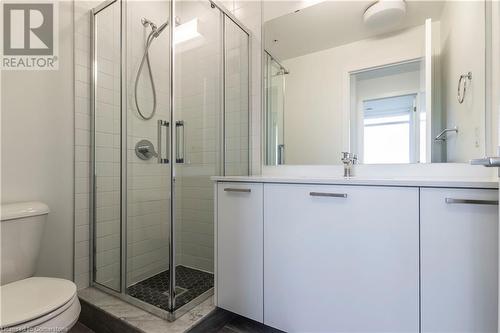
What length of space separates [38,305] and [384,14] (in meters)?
2.17

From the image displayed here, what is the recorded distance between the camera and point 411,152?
4.51 ft

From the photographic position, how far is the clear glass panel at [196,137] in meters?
1.53

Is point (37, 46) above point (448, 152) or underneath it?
above

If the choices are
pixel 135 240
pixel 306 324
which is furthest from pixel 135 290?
pixel 306 324

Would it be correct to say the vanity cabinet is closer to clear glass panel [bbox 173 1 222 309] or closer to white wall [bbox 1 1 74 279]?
clear glass panel [bbox 173 1 222 309]

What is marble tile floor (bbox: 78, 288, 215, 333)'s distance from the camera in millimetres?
1230

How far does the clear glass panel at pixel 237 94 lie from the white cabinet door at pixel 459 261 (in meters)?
1.18

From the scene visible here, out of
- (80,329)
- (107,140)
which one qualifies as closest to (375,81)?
(107,140)

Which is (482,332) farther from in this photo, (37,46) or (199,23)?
(37,46)

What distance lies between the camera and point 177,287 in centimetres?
147

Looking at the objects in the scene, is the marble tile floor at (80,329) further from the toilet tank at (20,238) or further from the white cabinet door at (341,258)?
the white cabinet door at (341,258)

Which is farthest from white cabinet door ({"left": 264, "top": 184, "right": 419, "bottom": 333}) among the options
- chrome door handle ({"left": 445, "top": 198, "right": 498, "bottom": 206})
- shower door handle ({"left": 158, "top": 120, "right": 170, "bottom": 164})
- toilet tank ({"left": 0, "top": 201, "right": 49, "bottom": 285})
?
toilet tank ({"left": 0, "top": 201, "right": 49, "bottom": 285})

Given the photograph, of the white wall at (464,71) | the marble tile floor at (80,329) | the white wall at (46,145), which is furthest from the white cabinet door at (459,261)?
the white wall at (46,145)

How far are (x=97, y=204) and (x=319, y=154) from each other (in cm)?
152
